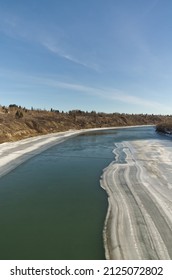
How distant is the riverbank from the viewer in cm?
798

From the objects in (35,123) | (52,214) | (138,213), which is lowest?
(52,214)

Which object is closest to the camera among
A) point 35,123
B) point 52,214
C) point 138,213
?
point 138,213

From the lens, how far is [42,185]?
50.0 ft

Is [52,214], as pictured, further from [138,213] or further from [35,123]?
[35,123]

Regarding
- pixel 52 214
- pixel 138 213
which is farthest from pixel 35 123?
pixel 138 213

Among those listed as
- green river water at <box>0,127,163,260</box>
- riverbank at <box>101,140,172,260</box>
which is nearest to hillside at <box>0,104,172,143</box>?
green river water at <box>0,127,163,260</box>

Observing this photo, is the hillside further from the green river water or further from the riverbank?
the riverbank

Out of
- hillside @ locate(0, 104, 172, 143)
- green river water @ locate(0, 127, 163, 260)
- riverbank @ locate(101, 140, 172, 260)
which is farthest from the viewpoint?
hillside @ locate(0, 104, 172, 143)

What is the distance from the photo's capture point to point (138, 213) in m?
10.6

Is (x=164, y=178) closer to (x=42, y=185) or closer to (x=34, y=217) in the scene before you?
(x=42, y=185)

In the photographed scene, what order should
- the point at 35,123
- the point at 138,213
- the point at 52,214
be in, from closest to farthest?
the point at 138,213 → the point at 52,214 → the point at 35,123

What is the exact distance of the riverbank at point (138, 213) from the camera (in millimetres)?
7984

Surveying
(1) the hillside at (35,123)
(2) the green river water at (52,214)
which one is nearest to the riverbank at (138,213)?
(2) the green river water at (52,214)
